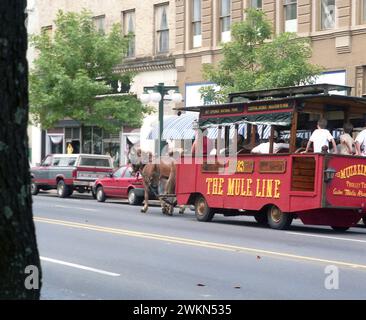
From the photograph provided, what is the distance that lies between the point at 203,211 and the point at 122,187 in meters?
8.78

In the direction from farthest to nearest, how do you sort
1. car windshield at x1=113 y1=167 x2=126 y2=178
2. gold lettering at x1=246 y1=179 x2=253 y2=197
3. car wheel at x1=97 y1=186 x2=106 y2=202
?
car wheel at x1=97 y1=186 x2=106 y2=202 < car windshield at x1=113 y1=167 x2=126 y2=178 < gold lettering at x1=246 y1=179 x2=253 y2=197

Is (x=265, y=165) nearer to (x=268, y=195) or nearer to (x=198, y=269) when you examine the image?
(x=268, y=195)

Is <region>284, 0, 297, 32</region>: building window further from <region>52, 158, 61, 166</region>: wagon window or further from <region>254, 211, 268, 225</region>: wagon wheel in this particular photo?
<region>254, 211, 268, 225</region>: wagon wheel

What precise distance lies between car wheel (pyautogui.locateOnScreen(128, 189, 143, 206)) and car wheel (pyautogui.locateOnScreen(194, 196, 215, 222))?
25.0 feet

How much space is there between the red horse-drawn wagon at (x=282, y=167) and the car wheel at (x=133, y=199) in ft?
24.9

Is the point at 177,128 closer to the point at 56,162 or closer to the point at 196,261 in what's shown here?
the point at 56,162

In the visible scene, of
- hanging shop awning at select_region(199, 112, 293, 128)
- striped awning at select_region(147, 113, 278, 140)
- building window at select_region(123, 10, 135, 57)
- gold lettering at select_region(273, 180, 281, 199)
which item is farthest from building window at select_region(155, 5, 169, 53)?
gold lettering at select_region(273, 180, 281, 199)

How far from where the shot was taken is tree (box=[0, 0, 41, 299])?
3.79 meters

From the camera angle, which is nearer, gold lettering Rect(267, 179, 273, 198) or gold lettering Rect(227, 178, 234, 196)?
gold lettering Rect(267, 179, 273, 198)

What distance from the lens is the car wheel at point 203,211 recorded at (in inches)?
733

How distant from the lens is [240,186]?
17500 mm

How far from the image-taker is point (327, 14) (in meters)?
29.2

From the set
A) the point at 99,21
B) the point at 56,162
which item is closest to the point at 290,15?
the point at 56,162
